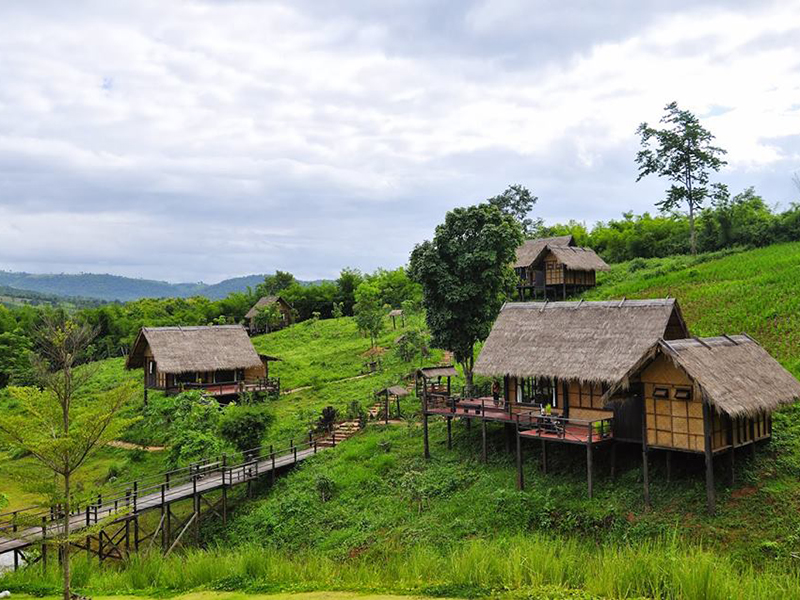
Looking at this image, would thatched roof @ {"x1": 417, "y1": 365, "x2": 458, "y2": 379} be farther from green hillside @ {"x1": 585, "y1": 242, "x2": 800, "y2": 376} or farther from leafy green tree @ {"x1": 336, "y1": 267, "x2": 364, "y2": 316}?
leafy green tree @ {"x1": 336, "y1": 267, "x2": 364, "y2": 316}

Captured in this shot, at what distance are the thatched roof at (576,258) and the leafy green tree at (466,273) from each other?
15.3 meters

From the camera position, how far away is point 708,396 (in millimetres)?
16625

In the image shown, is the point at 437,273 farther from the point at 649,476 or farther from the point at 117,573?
the point at 117,573

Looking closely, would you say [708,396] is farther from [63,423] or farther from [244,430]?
[244,430]

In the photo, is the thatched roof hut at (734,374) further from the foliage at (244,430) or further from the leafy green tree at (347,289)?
the leafy green tree at (347,289)

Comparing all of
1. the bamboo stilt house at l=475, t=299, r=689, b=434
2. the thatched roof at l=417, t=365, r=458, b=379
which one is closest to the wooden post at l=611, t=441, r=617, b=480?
the bamboo stilt house at l=475, t=299, r=689, b=434

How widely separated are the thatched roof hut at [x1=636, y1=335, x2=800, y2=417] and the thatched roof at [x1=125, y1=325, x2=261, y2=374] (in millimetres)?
26511

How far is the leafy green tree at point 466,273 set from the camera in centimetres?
2883

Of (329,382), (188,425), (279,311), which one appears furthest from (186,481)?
(279,311)

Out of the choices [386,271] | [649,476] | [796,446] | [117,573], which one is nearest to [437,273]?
[649,476]

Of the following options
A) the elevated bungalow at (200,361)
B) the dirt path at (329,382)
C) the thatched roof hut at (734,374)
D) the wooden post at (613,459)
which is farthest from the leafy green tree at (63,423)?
the dirt path at (329,382)

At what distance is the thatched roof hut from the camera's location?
55.4 feet

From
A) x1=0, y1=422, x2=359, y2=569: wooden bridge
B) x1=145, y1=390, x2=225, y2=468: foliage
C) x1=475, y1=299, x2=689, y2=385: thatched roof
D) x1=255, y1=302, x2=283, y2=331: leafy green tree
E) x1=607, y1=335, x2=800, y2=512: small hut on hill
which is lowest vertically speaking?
x1=0, y1=422, x2=359, y2=569: wooden bridge

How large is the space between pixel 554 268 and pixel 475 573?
33476 mm
